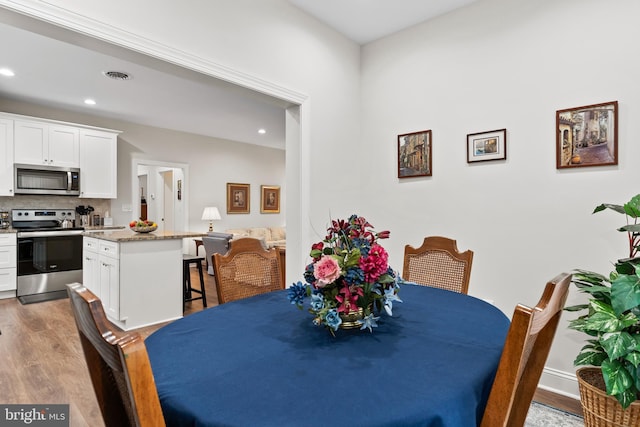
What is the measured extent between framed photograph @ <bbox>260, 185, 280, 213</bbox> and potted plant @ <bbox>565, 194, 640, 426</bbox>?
7071 millimetres

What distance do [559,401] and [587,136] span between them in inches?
67.7

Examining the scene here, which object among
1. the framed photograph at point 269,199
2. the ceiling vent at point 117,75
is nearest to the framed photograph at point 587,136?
the ceiling vent at point 117,75

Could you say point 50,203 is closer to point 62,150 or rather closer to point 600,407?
point 62,150

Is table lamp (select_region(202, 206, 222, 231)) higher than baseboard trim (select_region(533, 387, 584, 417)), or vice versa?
table lamp (select_region(202, 206, 222, 231))

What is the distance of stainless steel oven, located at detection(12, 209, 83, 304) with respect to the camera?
4.64 metres

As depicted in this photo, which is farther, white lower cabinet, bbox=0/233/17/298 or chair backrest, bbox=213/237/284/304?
white lower cabinet, bbox=0/233/17/298

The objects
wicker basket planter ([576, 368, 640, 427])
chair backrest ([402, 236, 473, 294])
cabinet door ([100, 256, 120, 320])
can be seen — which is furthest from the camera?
cabinet door ([100, 256, 120, 320])

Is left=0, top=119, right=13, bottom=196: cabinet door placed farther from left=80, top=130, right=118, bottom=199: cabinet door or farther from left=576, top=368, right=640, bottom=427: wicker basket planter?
left=576, top=368, right=640, bottom=427: wicker basket planter

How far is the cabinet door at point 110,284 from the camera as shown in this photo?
3371 millimetres

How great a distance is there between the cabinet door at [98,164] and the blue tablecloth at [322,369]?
16.7 ft

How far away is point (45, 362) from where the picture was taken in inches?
108

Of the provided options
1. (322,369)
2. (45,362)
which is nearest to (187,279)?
(45,362)

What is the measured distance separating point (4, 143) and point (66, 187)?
0.87m

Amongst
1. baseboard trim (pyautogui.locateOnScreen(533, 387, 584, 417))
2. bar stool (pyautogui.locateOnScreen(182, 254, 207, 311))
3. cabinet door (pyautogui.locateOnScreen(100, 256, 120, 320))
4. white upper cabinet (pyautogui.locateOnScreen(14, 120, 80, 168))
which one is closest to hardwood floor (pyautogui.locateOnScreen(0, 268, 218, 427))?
bar stool (pyautogui.locateOnScreen(182, 254, 207, 311))
